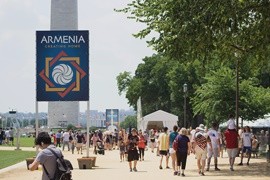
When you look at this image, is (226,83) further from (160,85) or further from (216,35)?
(160,85)

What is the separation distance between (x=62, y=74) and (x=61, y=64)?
0.47 metres

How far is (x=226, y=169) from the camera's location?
28.0 meters

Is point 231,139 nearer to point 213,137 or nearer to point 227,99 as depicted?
point 213,137

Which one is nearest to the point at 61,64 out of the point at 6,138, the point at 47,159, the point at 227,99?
the point at 227,99

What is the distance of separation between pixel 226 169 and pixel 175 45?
5.84 meters

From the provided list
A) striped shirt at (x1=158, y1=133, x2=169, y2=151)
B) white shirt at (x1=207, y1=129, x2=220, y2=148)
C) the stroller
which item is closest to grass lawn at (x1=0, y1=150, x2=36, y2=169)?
the stroller

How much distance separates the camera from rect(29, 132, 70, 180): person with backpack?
11727 mm

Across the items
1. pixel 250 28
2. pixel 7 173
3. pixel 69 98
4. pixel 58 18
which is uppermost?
pixel 58 18

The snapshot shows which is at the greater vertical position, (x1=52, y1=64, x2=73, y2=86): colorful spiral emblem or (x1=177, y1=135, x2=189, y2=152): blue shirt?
(x1=52, y1=64, x2=73, y2=86): colorful spiral emblem

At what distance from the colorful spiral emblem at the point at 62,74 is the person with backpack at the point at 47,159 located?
20.1 metres

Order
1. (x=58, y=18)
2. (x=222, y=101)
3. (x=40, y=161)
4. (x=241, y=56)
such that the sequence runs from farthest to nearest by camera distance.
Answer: (x=58, y=18), (x=222, y=101), (x=241, y=56), (x=40, y=161)

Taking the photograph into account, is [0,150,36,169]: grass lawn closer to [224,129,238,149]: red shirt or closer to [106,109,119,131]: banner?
[224,129,238,149]: red shirt

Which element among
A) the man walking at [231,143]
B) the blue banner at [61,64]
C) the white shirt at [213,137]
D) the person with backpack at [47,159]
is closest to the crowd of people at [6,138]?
the blue banner at [61,64]

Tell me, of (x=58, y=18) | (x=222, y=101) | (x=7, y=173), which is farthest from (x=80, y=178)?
(x=58, y=18)
